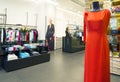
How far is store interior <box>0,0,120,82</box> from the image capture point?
3564 mm

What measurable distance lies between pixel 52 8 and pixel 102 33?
20.4 ft

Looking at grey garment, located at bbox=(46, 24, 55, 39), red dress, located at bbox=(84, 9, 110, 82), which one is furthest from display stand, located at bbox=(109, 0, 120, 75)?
grey garment, located at bbox=(46, 24, 55, 39)

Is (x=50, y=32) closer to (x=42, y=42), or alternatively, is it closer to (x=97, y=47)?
(x=42, y=42)

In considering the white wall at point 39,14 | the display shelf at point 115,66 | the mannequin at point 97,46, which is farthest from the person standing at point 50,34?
the mannequin at point 97,46

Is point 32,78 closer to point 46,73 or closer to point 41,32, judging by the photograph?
point 46,73

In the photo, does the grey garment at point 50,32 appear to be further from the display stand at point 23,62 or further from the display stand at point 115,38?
the display stand at point 115,38

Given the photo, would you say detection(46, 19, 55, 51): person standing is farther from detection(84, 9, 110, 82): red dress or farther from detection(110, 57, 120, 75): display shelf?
detection(84, 9, 110, 82): red dress

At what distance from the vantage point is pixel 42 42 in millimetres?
5695

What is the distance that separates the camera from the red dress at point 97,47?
→ 2.14 metres

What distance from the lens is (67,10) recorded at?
9.67 m

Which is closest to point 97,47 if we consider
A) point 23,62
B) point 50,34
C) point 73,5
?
point 23,62

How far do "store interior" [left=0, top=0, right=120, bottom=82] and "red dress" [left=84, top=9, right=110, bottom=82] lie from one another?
792 millimetres

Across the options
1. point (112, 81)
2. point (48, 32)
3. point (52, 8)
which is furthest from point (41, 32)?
point (112, 81)

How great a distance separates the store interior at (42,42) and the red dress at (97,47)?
792mm
